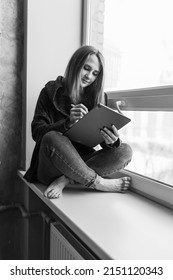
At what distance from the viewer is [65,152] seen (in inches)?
37.8

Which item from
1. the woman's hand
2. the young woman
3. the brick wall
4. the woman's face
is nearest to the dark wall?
the brick wall

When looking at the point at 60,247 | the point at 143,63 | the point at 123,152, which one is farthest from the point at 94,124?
the point at 60,247

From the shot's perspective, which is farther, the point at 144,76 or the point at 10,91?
the point at 10,91

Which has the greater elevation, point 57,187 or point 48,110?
point 48,110

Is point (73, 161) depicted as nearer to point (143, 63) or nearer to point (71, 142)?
point (71, 142)

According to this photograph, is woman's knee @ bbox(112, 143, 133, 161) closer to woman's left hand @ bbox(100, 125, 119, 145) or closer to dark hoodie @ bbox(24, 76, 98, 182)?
woman's left hand @ bbox(100, 125, 119, 145)

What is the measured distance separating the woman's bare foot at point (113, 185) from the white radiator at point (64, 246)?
0.23m

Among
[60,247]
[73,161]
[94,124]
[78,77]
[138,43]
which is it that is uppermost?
[138,43]

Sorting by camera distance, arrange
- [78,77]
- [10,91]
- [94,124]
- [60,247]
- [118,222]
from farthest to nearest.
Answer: [10,91] → [78,77] → [60,247] → [94,124] → [118,222]

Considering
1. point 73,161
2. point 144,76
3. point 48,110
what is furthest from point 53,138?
point 144,76

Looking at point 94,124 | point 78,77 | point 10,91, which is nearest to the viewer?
point 94,124

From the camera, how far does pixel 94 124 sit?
93 cm

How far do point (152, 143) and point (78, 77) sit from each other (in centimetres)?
42

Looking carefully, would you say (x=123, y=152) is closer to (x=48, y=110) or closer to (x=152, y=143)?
(x=152, y=143)
